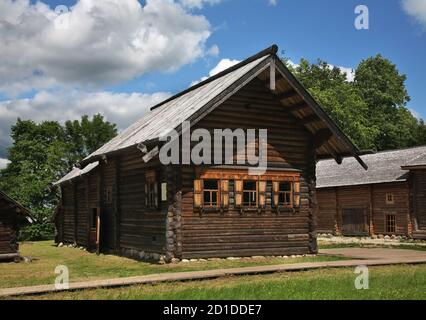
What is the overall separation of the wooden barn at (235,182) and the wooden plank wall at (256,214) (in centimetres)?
4

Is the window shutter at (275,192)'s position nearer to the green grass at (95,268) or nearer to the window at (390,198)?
the green grass at (95,268)

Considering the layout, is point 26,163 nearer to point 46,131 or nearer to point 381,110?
point 46,131

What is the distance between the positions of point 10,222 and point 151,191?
5.93m

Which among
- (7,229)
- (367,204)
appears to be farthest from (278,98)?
(367,204)

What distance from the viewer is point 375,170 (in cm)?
3688

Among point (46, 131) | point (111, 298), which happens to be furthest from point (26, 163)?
point (111, 298)

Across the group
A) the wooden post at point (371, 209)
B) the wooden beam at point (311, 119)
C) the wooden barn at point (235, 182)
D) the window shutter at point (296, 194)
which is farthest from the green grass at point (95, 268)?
the wooden post at point (371, 209)

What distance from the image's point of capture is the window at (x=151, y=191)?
61.6ft

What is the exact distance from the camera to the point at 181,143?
60.5 ft

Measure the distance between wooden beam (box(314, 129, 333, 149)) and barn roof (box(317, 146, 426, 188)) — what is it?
1301 cm

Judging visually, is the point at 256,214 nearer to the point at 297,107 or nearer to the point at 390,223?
the point at 297,107

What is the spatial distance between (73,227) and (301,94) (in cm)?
1735
